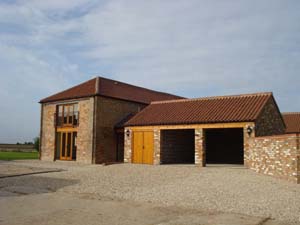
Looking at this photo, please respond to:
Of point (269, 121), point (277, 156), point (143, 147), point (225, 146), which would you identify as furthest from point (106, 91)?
point (277, 156)

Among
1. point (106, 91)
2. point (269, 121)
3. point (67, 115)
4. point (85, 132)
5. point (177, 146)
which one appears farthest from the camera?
point (67, 115)

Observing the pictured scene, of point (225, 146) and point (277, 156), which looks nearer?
point (277, 156)

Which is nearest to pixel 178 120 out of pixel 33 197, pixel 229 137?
pixel 229 137

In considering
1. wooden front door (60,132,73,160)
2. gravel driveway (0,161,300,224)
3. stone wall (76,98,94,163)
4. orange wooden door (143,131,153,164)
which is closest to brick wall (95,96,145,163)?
stone wall (76,98,94,163)

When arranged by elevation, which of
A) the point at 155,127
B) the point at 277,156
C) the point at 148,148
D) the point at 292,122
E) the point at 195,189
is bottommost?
the point at 195,189

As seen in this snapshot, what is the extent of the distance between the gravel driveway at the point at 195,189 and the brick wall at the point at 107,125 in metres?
7.18

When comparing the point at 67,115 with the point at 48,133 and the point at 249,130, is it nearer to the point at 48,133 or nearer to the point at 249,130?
the point at 48,133

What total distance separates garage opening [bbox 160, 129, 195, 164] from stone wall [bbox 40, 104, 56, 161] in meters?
10.1

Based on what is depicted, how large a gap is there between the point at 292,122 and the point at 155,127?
49.1 ft

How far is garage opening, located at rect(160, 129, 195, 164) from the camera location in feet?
72.6

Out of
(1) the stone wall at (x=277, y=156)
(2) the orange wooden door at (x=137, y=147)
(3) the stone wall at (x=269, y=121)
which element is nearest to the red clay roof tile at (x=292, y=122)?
(3) the stone wall at (x=269, y=121)

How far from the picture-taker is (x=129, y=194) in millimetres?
11422

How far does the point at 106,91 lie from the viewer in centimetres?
2597

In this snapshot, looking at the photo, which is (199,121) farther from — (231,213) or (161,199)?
(231,213)
